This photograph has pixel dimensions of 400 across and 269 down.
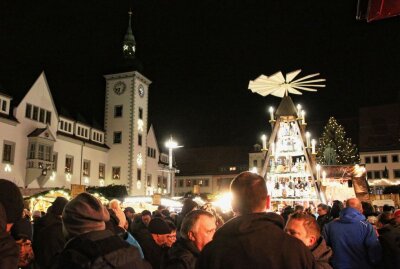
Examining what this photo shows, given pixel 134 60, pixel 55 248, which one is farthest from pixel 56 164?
pixel 55 248

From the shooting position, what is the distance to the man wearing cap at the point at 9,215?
3.00 meters

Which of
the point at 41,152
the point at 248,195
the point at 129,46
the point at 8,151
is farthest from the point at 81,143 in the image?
the point at 248,195

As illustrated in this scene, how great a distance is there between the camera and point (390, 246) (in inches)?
227

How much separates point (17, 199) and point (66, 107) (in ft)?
149

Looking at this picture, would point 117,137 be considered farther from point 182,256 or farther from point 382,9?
point 382,9

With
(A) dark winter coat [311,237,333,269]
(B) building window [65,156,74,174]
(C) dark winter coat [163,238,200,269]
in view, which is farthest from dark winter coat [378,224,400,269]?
(B) building window [65,156,74,174]

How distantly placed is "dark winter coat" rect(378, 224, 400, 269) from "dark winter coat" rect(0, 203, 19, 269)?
473 cm

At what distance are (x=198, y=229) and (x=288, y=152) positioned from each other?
46.4 ft

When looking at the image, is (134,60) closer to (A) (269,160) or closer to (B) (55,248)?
(A) (269,160)

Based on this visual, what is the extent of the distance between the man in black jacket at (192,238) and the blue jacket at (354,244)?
255 centimetres

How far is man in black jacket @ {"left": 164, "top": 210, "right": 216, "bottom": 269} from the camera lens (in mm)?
3968

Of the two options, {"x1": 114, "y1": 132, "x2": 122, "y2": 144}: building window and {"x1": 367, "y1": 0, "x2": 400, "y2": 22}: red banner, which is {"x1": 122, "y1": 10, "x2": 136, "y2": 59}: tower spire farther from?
{"x1": 367, "y1": 0, "x2": 400, "y2": 22}: red banner

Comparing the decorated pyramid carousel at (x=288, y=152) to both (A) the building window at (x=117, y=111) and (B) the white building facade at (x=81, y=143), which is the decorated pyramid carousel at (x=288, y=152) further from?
(A) the building window at (x=117, y=111)

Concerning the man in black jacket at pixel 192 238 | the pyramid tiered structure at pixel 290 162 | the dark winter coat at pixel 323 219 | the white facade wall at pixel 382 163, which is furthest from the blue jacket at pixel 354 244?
the white facade wall at pixel 382 163
